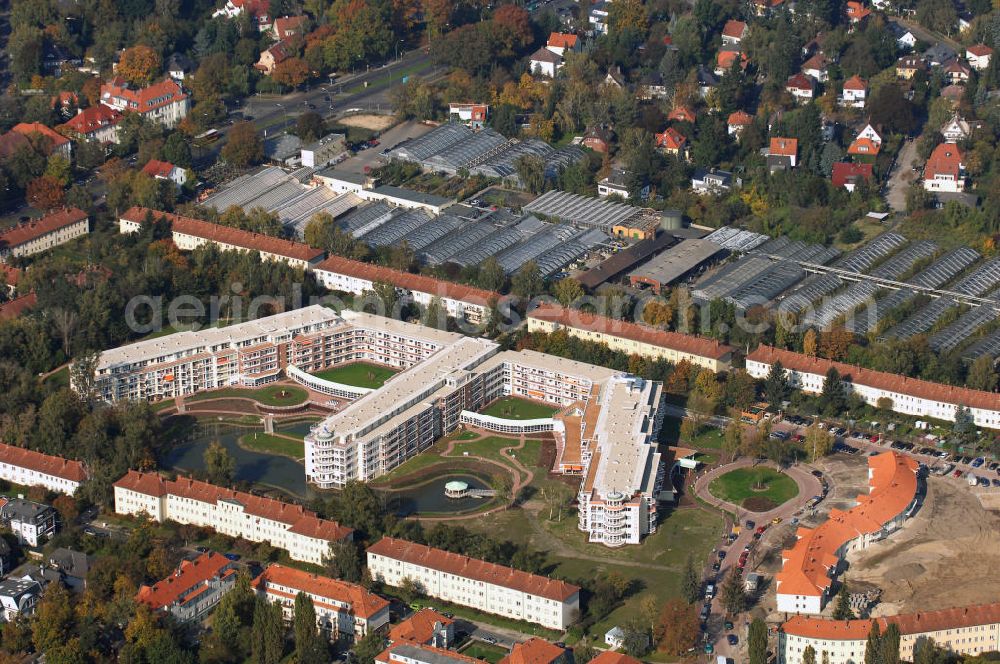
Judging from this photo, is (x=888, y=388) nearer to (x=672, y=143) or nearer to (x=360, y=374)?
(x=360, y=374)

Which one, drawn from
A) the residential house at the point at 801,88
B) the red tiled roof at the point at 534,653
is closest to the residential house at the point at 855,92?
the residential house at the point at 801,88

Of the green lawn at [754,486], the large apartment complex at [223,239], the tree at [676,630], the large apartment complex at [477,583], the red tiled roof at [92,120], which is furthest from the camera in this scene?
the red tiled roof at [92,120]

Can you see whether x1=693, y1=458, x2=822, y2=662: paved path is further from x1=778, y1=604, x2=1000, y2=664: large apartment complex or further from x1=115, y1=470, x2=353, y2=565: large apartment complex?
x1=115, y1=470, x2=353, y2=565: large apartment complex

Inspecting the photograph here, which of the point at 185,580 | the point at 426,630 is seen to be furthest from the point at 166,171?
the point at 426,630

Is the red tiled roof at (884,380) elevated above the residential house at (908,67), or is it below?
below

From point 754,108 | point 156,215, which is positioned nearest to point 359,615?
point 156,215

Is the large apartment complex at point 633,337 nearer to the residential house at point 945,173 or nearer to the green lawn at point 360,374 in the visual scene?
the green lawn at point 360,374
